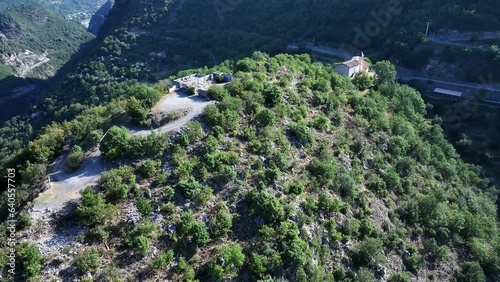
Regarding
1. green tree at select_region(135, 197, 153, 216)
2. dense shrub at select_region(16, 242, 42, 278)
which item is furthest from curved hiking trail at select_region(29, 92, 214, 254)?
green tree at select_region(135, 197, 153, 216)

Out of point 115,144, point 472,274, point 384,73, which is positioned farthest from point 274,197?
point 384,73

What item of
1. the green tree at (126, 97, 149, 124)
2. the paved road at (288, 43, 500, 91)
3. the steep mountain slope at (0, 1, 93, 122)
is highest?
the green tree at (126, 97, 149, 124)

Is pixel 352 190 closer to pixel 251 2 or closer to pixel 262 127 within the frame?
pixel 262 127

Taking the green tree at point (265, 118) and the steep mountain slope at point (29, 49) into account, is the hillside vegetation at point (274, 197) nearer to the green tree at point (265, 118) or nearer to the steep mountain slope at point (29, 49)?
the green tree at point (265, 118)

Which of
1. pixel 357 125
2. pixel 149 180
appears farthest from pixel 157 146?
pixel 357 125

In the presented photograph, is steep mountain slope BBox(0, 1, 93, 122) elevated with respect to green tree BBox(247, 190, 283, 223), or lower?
lower

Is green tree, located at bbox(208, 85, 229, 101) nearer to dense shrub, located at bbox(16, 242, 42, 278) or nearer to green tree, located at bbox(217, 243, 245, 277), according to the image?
green tree, located at bbox(217, 243, 245, 277)
